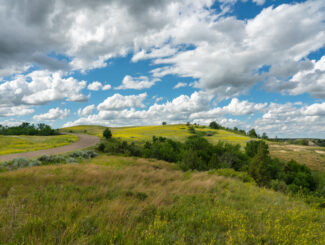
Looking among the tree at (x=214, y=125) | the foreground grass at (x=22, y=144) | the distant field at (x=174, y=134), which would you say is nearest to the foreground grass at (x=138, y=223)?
the foreground grass at (x=22, y=144)

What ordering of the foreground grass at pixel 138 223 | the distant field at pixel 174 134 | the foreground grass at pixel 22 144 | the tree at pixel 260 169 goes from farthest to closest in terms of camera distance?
the distant field at pixel 174 134 → the foreground grass at pixel 22 144 → the tree at pixel 260 169 → the foreground grass at pixel 138 223

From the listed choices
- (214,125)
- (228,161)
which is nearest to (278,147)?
(228,161)

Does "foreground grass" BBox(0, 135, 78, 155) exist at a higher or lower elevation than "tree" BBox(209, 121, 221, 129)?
lower

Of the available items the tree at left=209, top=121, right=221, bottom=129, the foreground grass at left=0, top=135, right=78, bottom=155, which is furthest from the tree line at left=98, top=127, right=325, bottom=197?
the tree at left=209, top=121, right=221, bottom=129

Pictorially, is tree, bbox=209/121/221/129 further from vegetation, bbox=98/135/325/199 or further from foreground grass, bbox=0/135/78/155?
foreground grass, bbox=0/135/78/155

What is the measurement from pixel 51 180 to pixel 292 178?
32707mm

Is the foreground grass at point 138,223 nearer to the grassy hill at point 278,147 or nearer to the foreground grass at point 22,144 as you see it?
the foreground grass at point 22,144

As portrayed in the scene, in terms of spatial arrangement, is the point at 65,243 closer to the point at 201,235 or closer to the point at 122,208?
the point at 122,208

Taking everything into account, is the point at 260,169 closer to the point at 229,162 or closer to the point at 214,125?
the point at 229,162

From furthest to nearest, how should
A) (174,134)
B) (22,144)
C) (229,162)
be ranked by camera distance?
(174,134)
(22,144)
(229,162)

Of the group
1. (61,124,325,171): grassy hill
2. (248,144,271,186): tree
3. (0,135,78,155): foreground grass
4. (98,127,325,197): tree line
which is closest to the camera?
(248,144,271,186): tree

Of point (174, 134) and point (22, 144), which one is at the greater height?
point (174, 134)

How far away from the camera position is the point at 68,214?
4418mm

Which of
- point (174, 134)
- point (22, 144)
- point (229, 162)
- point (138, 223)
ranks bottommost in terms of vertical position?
point (229, 162)
